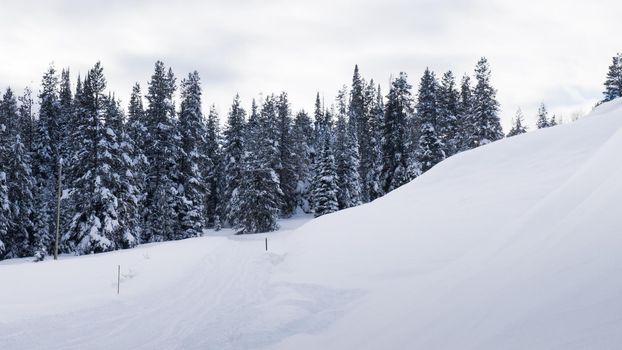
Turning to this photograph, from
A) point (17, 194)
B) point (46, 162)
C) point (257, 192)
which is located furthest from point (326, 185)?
point (46, 162)

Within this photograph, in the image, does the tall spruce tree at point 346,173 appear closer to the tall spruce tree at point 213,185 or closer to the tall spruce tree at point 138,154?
the tall spruce tree at point 213,185

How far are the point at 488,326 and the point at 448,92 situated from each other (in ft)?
191

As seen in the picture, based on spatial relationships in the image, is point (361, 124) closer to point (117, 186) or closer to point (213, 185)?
point (213, 185)

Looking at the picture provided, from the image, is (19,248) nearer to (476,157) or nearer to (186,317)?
(186,317)

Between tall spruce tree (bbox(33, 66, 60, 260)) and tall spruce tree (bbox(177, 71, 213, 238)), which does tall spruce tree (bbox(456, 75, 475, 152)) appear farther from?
tall spruce tree (bbox(33, 66, 60, 260))

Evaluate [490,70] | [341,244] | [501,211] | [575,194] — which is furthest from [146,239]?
[490,70]

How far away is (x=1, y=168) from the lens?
126 feet

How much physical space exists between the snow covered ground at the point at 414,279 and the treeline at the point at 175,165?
1082 cm

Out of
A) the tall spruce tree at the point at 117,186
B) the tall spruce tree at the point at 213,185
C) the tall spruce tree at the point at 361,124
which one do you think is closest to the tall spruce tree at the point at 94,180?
the tall spruce tree at the point at 117,186

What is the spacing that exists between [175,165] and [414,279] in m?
33.1

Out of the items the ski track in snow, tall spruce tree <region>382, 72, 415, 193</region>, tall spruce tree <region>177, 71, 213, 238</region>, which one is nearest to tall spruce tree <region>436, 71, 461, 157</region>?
tall spruce tree <region>382, 72, 415, 193</region>

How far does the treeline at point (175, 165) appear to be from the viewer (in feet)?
102

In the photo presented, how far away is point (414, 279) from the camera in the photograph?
11.7 m

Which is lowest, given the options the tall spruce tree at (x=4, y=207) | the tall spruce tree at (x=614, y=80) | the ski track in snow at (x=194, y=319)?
the ski track in snow at (x=194, y=319)
